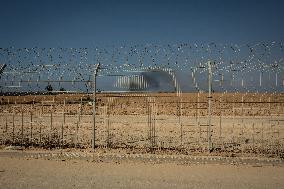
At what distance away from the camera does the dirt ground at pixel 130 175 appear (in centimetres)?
769

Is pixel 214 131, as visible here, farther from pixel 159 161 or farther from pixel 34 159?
pixel 34 159

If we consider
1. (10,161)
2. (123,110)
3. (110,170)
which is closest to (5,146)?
(10,161)

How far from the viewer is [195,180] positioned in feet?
A: 26.4

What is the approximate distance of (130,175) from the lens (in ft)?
27.9

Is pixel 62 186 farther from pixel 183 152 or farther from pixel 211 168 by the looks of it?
pixel 183 152

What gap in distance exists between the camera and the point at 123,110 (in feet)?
108

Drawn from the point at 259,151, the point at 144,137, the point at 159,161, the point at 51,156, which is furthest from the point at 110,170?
the point at 144,137

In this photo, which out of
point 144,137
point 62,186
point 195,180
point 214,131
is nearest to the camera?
point 62,186

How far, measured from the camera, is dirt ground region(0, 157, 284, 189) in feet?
25.2

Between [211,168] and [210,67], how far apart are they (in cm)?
310

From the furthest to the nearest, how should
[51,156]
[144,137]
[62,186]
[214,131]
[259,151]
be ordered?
1. [214,131]
2. [144,137]
3. [259,151]
4. [51,156]
5. [62,186]

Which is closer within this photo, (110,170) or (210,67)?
(110,170)

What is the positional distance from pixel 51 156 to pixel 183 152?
3953 mm

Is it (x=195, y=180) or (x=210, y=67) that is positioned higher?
(x=210, y=67)
